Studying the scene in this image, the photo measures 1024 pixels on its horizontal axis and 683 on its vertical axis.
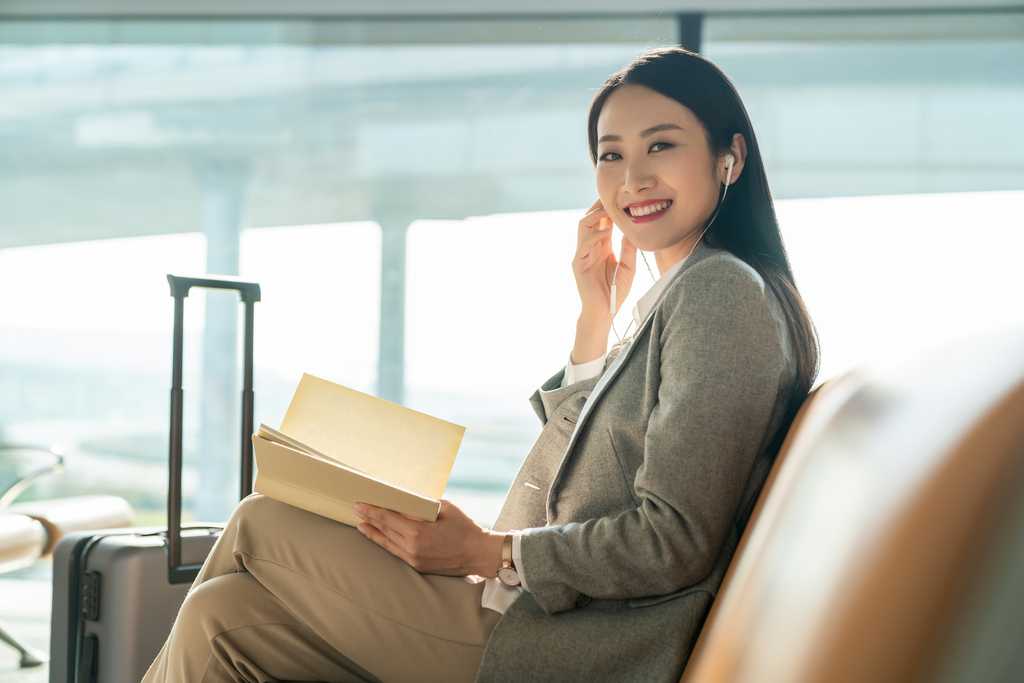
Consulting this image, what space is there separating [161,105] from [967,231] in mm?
3210

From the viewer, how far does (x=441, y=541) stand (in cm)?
92

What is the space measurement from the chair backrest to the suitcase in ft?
3.78

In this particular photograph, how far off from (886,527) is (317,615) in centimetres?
68

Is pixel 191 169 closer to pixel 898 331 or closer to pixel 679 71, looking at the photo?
pixel 679 71

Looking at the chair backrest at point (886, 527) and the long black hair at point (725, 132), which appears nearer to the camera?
the chair backrest at point (886, 527)

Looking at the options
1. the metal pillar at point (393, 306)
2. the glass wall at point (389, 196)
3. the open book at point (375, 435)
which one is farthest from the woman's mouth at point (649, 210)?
the metal pillar at point (393, 306)

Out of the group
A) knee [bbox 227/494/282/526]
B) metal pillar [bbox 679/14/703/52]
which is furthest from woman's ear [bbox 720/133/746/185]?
metal pillar [bbox 679/14/703/52]

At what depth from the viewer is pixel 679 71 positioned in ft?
3.62

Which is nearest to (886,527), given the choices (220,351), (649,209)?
(649,209)

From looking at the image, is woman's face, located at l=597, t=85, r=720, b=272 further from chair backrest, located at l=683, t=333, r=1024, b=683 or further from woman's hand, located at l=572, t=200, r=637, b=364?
chair backrest, located at l=683, t=333, r=1024, b=683

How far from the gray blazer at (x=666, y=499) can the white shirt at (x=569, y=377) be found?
0.06 ft

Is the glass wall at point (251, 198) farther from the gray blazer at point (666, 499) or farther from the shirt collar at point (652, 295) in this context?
the gray blazer at point (666, 499)

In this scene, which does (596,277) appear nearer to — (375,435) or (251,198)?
(375,435)

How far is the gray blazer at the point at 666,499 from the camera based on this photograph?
812 mm
